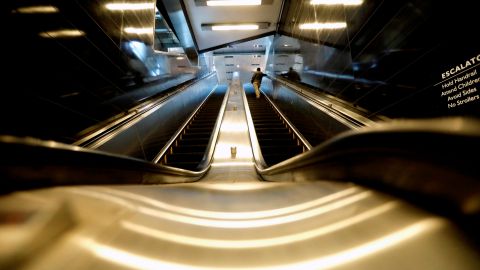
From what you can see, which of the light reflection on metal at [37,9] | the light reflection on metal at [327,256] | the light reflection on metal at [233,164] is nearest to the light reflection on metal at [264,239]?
the light reflection on metal at [327,256]

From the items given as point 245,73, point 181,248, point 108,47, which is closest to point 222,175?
point 108,47

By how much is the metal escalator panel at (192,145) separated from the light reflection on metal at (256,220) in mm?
2718

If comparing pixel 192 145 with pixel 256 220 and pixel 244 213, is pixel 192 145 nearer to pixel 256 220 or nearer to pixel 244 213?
pixel 244 213

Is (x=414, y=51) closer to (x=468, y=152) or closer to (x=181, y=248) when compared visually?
(x=468, y=152)

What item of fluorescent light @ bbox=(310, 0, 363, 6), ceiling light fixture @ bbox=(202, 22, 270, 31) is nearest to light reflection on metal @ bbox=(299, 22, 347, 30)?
fluorescent light @ bbox=(310, 0, 363, 6)

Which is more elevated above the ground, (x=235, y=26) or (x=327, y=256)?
(x=235, y=26)

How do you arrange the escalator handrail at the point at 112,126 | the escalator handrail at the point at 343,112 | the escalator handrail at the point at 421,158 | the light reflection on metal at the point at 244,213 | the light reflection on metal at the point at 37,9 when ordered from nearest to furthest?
1. the escalator handrail at the point at 421,158
2. the light reflection on metal at the point at 244,213
3. the light reflection on metal at the point at 37,9
4. the escalator handrail at the point at 112,126
5. the escalator handrail at the point at 343,112

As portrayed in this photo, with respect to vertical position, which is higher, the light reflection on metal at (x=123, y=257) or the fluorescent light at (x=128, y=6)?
the fluorescent light at (x=128, y=6)

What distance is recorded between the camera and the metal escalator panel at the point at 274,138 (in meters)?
4.30

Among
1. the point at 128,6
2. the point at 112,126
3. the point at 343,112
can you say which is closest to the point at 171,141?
the point at 112,126

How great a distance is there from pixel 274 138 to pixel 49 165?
14.3 ft

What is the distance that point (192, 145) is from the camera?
4.58 meters

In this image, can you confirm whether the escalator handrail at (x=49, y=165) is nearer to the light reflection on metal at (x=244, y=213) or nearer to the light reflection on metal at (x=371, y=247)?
the light reflection on metal at (x=244, y=213)

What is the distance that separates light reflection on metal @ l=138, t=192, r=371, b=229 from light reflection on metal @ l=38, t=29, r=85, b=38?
2.07 metres
